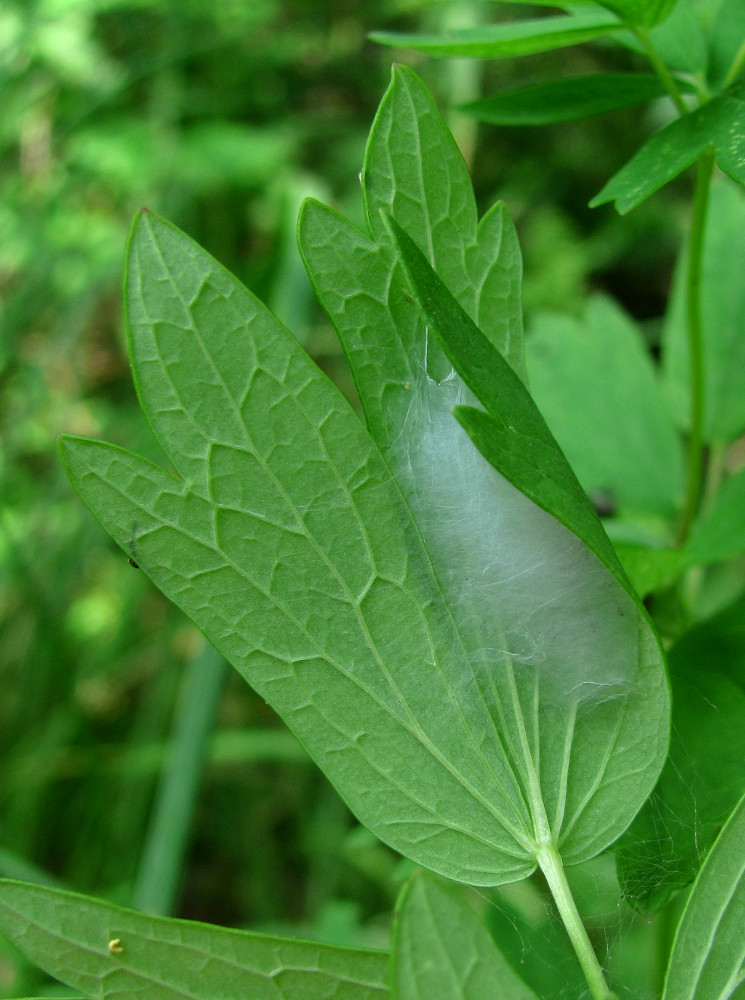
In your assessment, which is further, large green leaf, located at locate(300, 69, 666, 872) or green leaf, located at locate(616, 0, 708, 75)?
green leaf, located at locate(616, 0, 708, 75)

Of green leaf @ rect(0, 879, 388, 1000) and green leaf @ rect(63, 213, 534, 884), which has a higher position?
green leaf @ rect(63, 213, 534, 884)

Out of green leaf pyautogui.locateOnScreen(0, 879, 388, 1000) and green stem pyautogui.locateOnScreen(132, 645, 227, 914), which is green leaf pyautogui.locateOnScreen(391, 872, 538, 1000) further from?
green stem pyautogui.locateOnScreen(132, 645, 227, 914)

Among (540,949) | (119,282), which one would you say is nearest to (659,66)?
(540,949)

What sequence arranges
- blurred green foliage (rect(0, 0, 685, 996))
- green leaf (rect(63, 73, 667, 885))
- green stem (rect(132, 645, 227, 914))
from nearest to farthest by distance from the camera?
1. green leaf (rect(63, 73, 667, 885))
2. green stem (rect(132, 645, 227, 914))
3. blurred green foliage (rect(0, 0, 685, 996))

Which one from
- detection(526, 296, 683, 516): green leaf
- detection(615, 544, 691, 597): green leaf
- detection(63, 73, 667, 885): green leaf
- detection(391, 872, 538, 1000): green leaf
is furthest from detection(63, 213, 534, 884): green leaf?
detection(526, 296, 683, 516): green leaf

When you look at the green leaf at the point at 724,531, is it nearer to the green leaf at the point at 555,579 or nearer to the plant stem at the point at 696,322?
the plant stem at the point at 696,322

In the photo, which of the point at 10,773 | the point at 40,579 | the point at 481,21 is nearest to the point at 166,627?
the point at 40,579

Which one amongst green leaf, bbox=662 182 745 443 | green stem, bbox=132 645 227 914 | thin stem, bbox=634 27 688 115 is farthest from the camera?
green stem, bbox=132 645 227 914

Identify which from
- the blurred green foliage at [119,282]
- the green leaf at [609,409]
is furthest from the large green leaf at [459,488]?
the blurred green foliage at [119,282]

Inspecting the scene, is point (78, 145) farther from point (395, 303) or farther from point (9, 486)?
point (395, 303)
